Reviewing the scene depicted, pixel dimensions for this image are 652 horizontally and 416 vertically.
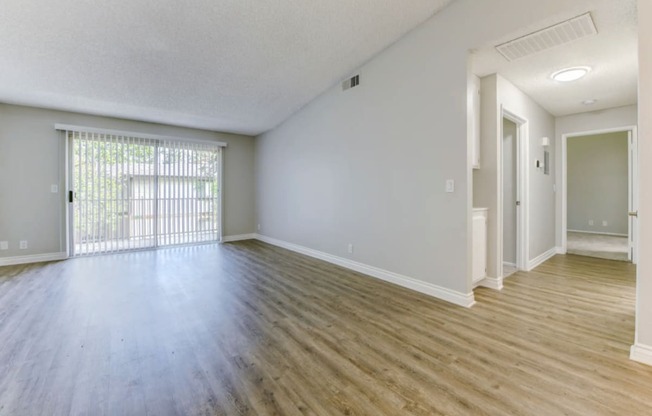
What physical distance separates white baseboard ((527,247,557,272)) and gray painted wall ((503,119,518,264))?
0.21 m

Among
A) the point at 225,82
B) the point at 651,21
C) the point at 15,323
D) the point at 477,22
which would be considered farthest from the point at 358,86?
the point at 15,323

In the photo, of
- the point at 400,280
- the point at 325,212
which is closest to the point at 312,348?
the point at 400,280

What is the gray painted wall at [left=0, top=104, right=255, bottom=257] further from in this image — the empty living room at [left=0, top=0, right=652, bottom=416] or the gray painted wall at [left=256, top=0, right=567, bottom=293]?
the gray painted wall at [left=256, top=0, right=567, bottom=293]

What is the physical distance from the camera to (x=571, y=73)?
3.29m

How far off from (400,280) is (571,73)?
3168 millimetres

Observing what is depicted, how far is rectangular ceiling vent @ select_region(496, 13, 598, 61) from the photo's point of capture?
7.81 ft

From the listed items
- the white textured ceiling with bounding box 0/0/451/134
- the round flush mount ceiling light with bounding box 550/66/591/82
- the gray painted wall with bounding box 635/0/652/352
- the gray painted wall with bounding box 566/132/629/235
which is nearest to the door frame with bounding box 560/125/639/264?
the round flush mount ceiling light with bounding box 550/66/591/82

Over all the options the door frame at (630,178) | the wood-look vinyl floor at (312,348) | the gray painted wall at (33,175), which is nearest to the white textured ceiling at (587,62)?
the door frame at (630,178)

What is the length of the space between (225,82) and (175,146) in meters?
2.55

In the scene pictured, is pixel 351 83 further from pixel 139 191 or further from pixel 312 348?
pixel 139 191

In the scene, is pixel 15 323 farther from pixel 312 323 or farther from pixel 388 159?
pixel 388 159

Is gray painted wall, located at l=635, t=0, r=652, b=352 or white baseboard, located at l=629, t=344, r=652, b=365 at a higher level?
gray painted wall, located at l=635, t=0, r=652, b=352

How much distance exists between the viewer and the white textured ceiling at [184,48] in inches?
108

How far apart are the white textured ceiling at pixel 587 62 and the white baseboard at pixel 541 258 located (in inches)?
97.5
